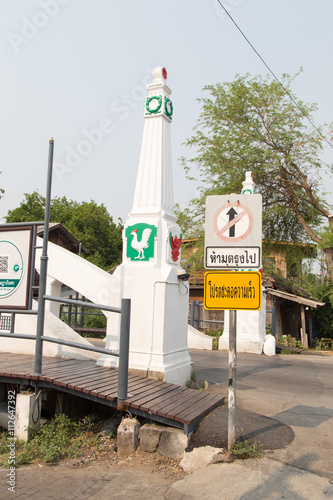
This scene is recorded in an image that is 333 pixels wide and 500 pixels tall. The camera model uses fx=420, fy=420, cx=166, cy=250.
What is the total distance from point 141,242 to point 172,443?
313cm

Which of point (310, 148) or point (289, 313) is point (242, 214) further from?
point (289, 313)

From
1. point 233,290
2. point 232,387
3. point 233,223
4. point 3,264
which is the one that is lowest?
point 232,387

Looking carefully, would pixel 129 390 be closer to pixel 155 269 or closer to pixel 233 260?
pixel 155 269

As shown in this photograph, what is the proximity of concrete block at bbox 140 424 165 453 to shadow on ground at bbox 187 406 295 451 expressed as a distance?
38 centimetres

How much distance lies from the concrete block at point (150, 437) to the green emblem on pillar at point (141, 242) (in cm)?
268

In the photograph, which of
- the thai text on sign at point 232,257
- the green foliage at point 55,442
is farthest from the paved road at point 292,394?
the green foliage at point 55,442

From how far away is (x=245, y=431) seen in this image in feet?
15.3

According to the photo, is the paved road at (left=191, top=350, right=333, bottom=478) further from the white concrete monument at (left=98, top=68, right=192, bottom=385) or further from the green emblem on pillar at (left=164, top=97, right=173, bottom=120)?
the green emblem on pillar at (left=164, top=97, right=173, bottom=120)

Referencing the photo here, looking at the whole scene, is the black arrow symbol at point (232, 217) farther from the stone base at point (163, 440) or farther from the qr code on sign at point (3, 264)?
the qr code on sign at point (3, 264)

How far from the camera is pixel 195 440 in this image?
4.43m

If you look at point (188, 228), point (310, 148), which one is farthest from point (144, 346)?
point (310, 148)

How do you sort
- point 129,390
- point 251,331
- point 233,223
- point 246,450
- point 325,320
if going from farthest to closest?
point 325,320
point 251,331
point 129,390
point 233,223
point 246,450

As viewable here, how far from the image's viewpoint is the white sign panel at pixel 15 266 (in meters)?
6.27

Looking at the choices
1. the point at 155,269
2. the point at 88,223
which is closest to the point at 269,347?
the point at 155,269
